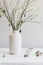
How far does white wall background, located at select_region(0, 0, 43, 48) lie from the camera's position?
1778mm

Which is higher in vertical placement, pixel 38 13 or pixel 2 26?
pixel 38 13

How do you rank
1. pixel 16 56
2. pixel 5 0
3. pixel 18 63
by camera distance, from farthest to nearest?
pixel 5 0
pixel 16 56
pixel 18 63

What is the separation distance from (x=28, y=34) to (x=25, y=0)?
340 mm

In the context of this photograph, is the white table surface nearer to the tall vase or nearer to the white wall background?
the tall vase

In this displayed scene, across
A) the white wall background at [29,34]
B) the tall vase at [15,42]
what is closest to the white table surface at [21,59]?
the tall vase at [15,42]

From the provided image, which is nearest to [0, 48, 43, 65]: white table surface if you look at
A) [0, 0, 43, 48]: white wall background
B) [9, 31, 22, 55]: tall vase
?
[9, 31, 22, 55]: tall vase

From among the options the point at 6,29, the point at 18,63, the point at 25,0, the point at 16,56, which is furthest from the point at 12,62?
the point at 25,0

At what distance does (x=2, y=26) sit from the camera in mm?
1777

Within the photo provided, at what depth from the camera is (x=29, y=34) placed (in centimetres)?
180

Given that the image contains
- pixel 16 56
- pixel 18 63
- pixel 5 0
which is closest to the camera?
pixel 18 63

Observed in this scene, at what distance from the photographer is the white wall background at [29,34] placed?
1.78 metres

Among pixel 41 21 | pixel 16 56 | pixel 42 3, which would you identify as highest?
pixel 42 3

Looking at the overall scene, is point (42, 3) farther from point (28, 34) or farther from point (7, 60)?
point (7, 60)

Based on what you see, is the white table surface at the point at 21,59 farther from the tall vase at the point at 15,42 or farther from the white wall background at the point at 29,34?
the white wall background at the point at 29,34
